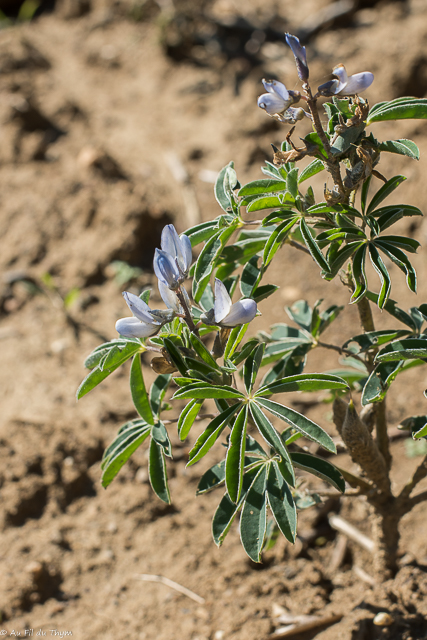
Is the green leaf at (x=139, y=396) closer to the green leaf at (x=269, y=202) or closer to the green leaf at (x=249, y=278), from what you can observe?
the green leaf at (x=249, y=278)

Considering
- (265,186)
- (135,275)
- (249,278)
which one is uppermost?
(135,275)

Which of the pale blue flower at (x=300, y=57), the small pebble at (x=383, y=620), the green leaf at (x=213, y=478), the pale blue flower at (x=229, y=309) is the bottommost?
the small pebble at (x=383, y=620)

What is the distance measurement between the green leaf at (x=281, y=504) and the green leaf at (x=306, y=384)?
207 mm

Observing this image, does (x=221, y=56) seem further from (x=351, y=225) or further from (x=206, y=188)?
(x=351, y=225)

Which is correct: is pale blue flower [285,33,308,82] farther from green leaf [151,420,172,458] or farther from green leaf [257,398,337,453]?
green leaf [151,420,172,458]

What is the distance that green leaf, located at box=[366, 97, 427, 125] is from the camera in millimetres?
1063

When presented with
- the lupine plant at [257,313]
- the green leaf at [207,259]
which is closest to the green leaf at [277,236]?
the lupine plant at [257,313]

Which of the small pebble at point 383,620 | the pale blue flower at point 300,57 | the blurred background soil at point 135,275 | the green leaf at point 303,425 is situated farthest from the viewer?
the blurred background soil at point 135,275

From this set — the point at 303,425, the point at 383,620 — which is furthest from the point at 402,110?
the point at 383,620

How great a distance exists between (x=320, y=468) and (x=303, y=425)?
0.19 meters

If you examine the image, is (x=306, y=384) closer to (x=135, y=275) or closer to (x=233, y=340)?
(x=233, y=340)

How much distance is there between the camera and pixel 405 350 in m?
1.15

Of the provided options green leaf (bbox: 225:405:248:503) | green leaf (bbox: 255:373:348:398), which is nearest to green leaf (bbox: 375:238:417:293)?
green leaf (bbox: 255:373:348:398)

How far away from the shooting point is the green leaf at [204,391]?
0.99 m
